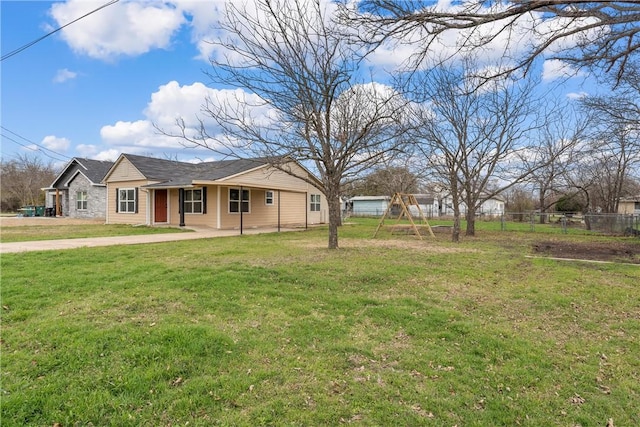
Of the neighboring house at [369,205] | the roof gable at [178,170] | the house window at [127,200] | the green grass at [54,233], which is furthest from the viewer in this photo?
the neighboring house at [369,205]

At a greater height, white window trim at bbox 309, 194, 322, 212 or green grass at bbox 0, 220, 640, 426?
white window trim at bbox 309, 194, 322, 212

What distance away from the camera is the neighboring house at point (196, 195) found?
17.1 meters

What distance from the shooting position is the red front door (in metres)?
18.6

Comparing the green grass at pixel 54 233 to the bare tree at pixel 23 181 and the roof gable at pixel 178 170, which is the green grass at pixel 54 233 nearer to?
the roof gable at pixel 178 170

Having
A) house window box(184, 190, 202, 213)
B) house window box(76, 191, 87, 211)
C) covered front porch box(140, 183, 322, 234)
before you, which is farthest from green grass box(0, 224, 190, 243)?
house window box(76, 191, 87, 211)

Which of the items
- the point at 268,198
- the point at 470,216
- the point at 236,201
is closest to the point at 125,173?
the point at 236,201

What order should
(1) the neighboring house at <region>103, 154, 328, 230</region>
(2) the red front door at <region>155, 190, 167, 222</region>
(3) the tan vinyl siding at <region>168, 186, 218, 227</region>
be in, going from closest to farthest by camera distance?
(1) the neighboring house at <region>103, 154, 328, 230</region> < (3) the tan vinyl siding at <region>168, 186, 218, 227</region> < (2) the red front door at <region>155, 190, 167, 222</region>

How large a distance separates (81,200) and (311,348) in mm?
25631

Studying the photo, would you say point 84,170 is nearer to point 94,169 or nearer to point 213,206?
point 94,169

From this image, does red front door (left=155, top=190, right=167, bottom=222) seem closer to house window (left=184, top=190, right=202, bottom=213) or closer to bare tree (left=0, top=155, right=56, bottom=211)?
house window (left=184, top=190, right=202, bottom=213)

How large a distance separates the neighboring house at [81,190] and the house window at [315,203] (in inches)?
522

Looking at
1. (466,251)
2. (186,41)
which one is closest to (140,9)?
(186,41)

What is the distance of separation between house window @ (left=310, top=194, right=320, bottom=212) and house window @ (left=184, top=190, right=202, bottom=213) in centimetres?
770

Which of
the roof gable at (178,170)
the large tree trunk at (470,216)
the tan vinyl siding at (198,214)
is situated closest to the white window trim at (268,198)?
the roof gable at (178,170)
